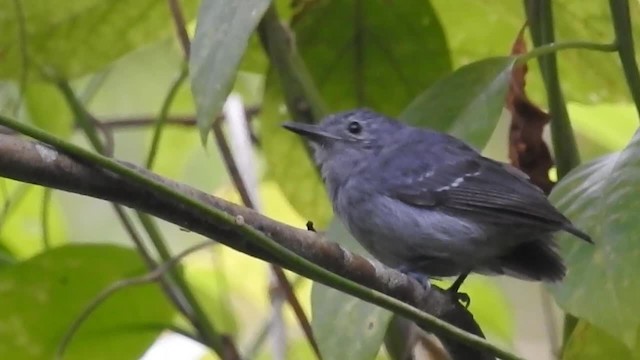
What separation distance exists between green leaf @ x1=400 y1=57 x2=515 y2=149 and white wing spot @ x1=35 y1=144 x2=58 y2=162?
55cm

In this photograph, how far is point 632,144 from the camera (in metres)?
0.99

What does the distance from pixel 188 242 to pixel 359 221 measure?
2.46ft

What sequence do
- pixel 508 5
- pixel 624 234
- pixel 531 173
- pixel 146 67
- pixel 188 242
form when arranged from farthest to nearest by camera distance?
pixel 188 242
pixel 146 67
pixel 508 5
pixel 531 173
pixel 624 234

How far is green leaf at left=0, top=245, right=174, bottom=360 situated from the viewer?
3.79ft

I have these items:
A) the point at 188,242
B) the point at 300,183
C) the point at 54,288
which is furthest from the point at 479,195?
the point at 188,242

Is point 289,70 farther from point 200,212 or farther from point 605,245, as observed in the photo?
point 200,212

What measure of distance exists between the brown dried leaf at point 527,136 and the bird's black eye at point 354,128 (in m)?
0.22

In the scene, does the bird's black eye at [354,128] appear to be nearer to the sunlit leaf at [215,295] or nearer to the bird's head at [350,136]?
the bird's head at [350,136]

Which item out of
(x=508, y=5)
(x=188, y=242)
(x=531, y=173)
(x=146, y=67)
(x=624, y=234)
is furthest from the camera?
(x=188, y=242)

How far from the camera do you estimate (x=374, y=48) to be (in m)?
1.30

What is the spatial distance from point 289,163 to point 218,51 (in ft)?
1.79

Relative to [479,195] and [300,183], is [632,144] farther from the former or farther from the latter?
[300,183]

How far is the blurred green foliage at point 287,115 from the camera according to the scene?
0.89 m

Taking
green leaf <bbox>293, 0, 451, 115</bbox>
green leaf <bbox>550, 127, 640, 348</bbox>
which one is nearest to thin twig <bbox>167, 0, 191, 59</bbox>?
green leaf <bbox>293, 0, 451, 115</bbox>
